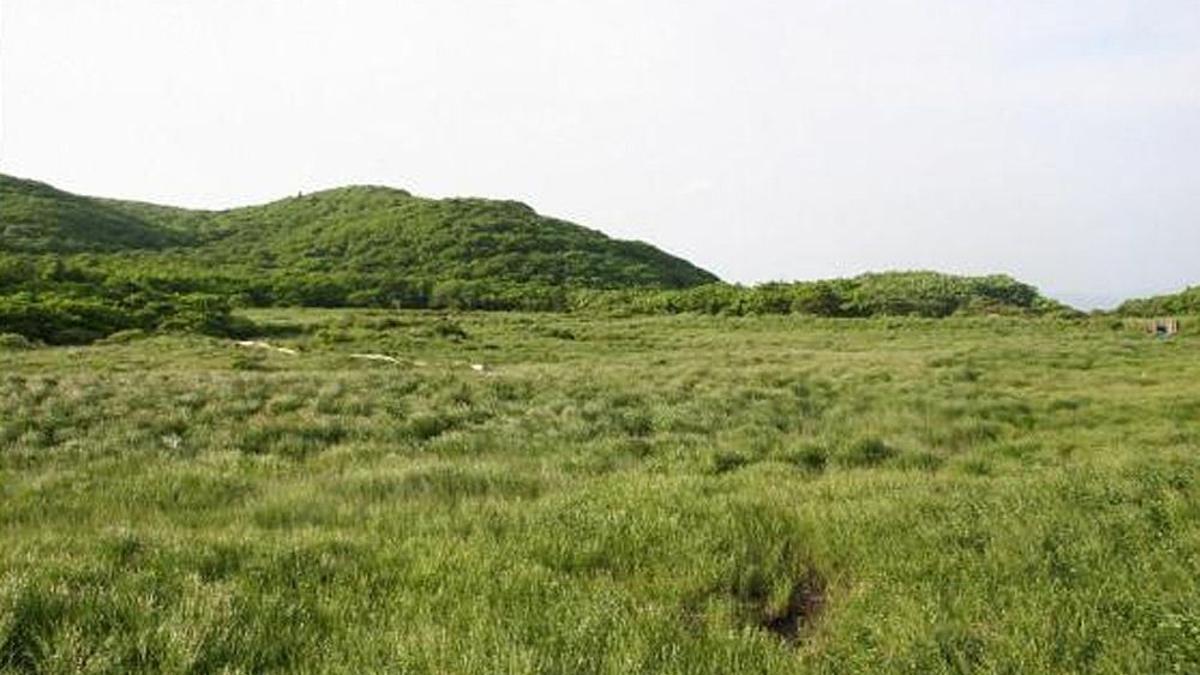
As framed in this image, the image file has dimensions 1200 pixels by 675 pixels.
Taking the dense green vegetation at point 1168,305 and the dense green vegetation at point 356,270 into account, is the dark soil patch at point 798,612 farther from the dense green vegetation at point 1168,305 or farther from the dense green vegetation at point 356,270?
the dense green vegetation at point 1168,305

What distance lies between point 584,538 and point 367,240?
4816 inches

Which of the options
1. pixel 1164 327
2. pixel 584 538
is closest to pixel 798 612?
pixel 584 538

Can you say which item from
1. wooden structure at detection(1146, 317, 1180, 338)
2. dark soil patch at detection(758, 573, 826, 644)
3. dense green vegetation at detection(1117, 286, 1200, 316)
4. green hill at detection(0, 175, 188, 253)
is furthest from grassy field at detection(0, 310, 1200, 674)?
green hill at detection(0, 175, 188, 253)

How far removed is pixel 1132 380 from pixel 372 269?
96315 mm

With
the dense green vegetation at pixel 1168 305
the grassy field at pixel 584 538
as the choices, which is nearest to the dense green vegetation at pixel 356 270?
the dense green vegetation at pixel 1168 305

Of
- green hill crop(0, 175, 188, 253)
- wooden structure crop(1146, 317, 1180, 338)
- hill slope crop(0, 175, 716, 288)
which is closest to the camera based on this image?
wooden structure crop(1146, 317, 1180, 338)

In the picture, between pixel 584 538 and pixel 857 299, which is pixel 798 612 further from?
pixel 857 299

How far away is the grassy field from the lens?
4891mm

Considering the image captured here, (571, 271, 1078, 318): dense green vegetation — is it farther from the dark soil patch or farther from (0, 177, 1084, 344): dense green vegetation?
the dark soil patch

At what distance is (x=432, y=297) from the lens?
3167 inches

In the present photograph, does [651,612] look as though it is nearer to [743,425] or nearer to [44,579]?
[44,579]

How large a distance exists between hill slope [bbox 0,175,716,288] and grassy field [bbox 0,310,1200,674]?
82.1 m

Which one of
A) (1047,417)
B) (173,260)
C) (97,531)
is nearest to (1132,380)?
(1047,417)

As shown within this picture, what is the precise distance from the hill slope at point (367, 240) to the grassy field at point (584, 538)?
82.1 m
